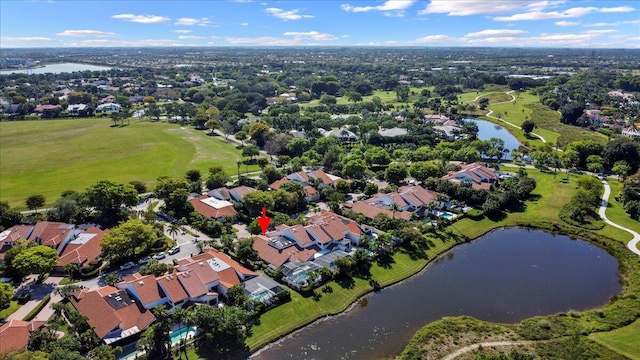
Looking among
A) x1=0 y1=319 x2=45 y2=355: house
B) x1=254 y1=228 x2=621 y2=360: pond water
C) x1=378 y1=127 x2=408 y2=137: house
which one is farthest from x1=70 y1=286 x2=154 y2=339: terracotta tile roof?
x1=378 y1=127 x2=408 y2=137: house

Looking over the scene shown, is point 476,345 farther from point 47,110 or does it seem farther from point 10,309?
point 47,110

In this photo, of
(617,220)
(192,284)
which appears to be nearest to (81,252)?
(192,284)

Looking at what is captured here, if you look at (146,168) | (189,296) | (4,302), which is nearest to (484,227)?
Answer: (189,296)

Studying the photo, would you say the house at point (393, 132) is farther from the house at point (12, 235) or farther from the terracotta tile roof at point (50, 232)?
the house at point (12, 235)

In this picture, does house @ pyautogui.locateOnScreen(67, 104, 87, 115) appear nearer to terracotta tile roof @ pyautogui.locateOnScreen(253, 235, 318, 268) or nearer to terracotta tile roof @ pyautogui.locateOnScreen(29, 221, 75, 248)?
terracotta tile roof @ pyautogui.locateOnScreen(29, 221, 75, 248)

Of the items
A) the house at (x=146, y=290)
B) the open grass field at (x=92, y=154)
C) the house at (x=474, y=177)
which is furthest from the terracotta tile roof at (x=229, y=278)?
the house at (x=474, y=177)

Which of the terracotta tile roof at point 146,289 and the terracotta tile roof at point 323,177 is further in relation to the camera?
the terracotta tile roof at point 323,177
